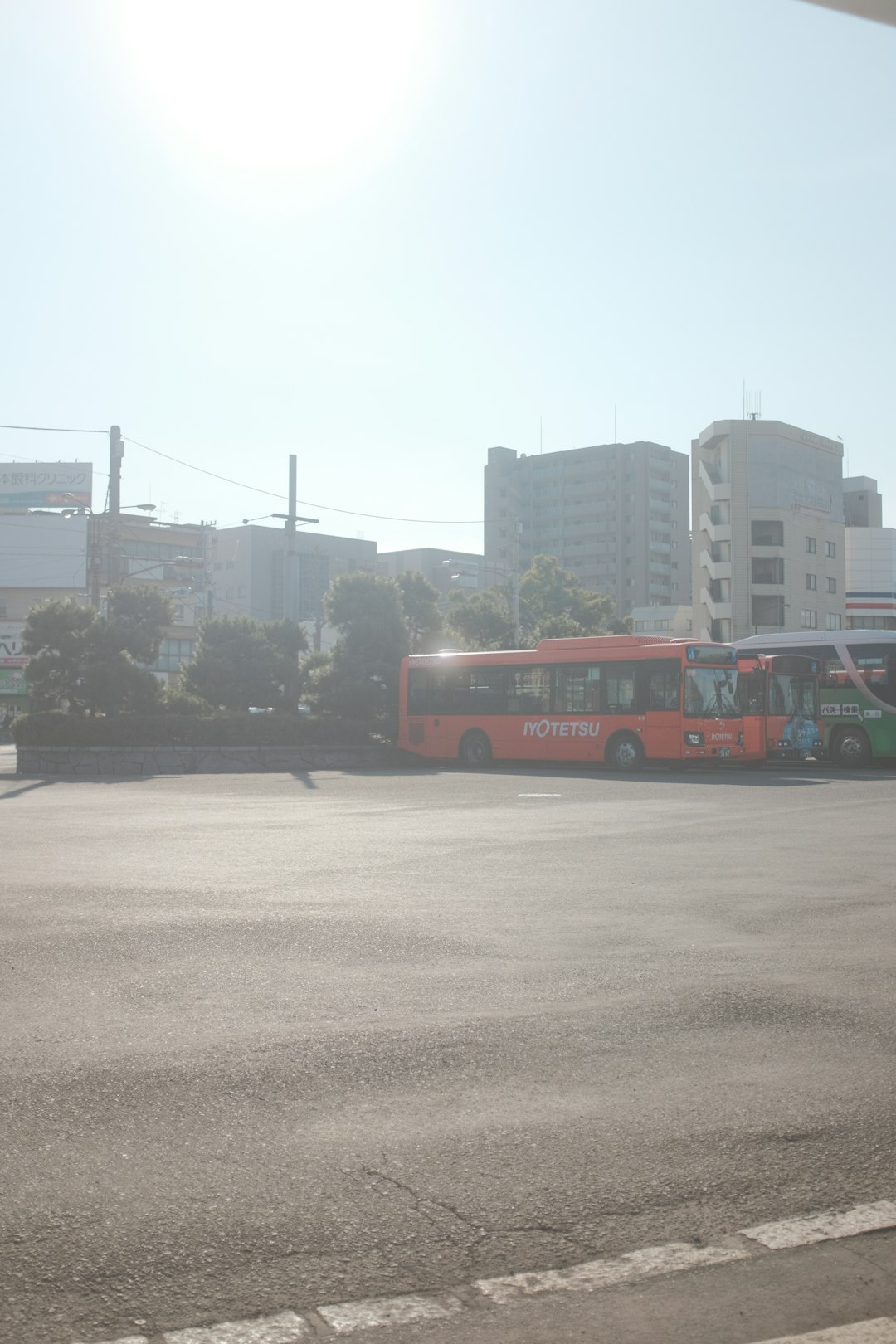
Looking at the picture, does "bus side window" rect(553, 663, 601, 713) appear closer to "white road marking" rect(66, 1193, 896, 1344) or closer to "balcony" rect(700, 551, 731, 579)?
"white road marking" rect(66, 1193, 896, 1344)

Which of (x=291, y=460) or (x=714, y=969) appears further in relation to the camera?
(x=291, y=460)

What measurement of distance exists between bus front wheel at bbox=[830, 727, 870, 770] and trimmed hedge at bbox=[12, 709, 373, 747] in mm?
12069

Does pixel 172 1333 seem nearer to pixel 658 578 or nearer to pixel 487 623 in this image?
pixel 487 623

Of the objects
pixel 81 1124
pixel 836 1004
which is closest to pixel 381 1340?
pixel 81 1124

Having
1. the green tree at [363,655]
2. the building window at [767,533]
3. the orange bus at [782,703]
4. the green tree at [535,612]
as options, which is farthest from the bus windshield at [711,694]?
the building window at [767,533]

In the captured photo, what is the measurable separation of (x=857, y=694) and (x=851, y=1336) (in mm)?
29225

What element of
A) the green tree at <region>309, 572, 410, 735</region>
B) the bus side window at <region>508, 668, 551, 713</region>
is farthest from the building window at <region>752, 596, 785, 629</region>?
the bus side window at <region>508, 668, 551, 713</region>

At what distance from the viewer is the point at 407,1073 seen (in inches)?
201

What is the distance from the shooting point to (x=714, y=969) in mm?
7094

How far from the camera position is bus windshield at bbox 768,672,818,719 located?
1172 inches

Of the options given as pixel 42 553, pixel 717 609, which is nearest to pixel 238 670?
pixel 42 553

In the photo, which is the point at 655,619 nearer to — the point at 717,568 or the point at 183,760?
the point at 717,568

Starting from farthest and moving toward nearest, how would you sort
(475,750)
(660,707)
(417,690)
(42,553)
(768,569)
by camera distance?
(768,569) → (42,553) → (417,690) → (475,750) → (660,707)

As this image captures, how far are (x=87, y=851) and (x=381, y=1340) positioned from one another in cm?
1043
